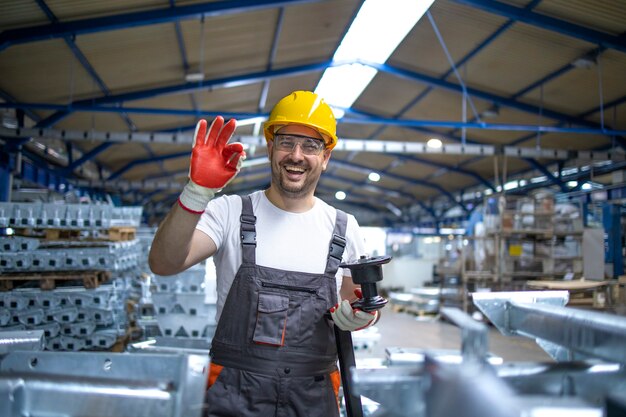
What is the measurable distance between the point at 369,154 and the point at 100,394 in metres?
17.3

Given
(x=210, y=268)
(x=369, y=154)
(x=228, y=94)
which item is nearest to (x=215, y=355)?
(x=210, y=268)

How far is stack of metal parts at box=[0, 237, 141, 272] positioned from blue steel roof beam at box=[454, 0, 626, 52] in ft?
20.1

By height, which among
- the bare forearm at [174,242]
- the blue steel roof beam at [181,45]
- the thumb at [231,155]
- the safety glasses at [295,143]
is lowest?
the bare forearm at [174,242]

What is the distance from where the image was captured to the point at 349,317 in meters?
2.03

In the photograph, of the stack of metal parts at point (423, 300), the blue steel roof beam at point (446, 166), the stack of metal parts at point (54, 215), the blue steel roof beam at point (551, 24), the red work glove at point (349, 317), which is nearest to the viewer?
the red work glove at point (349, 317)

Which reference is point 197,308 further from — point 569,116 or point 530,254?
point 569,116

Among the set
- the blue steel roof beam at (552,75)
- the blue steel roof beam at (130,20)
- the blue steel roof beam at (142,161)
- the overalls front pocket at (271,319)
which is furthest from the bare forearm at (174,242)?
the blue steel roof beam at (142,161)

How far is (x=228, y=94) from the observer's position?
1165 centimetres

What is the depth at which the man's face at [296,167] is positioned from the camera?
2.33 m

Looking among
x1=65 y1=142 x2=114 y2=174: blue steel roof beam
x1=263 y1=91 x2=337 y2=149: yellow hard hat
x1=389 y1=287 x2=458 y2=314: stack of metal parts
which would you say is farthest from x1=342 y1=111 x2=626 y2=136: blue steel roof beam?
x1=263 y1=91 x2=337 y2=149: yellow hard hat

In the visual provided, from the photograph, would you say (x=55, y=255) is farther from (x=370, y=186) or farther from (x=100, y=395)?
(x=370, y=186)

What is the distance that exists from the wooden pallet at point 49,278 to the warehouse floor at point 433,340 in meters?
3.91

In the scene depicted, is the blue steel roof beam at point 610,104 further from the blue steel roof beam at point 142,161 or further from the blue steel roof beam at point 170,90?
the blue steel roof beam at point 142,161

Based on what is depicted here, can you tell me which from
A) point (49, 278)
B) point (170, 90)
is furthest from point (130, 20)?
point (49, 278)
